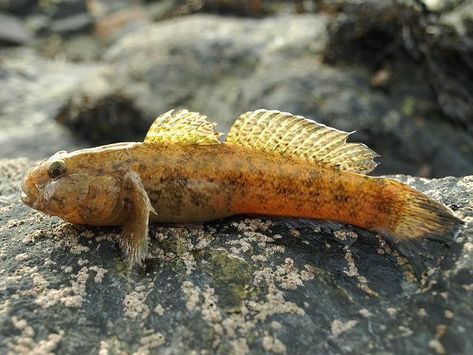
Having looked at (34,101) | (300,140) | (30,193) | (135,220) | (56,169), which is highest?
(300,140)

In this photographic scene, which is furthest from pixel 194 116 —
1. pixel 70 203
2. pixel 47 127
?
pixel 47 127

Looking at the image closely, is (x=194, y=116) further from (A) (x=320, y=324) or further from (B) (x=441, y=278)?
(B) (x=441, y=278)

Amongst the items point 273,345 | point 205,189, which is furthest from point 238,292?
point 205,189

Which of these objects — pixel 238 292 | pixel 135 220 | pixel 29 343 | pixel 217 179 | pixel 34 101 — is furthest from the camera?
pixel 34 101

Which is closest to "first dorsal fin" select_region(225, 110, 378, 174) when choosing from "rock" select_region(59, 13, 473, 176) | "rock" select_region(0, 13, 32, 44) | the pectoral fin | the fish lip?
the pectoral fin

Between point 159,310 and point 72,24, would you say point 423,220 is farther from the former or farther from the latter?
point 72,24
